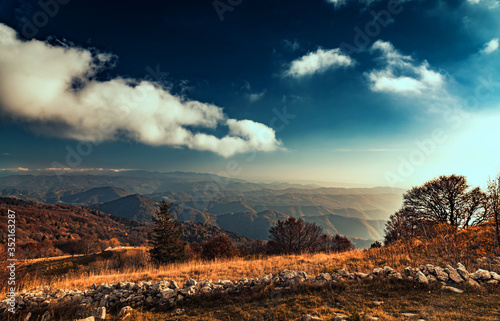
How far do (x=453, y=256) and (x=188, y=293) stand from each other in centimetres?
1281

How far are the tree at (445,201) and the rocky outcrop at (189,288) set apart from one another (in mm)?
19014

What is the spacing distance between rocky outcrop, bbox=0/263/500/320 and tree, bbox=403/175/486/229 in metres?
19.0

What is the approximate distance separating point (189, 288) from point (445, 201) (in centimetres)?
3124

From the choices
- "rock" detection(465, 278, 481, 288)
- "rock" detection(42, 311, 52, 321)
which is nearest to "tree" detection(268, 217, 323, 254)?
"rock" detection(465, 278, 481, 288)

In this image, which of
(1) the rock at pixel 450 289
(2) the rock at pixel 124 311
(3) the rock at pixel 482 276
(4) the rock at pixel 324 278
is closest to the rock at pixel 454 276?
(3) the rock at pixel 482 276

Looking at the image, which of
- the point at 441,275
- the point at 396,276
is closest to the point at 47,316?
the point at 396,276

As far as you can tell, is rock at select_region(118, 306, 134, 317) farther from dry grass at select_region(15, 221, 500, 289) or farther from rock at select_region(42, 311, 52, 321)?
dry grass at select_region(15, 221, 500, 289)

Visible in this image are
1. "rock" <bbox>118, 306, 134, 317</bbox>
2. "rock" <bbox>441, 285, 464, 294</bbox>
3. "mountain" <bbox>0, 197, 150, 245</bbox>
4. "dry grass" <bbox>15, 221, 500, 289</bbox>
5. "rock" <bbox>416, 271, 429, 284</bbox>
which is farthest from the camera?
"mountain" <bbox>0, 197, 150, 245</bbox>

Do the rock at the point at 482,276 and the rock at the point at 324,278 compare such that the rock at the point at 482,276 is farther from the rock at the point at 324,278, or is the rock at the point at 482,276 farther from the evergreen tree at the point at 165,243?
the evergreen tree at the point at 165,243

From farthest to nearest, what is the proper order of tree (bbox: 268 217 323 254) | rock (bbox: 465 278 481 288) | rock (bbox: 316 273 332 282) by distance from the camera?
tree (bbox: 268 217 323 254)
rock (bbox: 316 273 332 282)
rock (bbox: 465 278 481 288)

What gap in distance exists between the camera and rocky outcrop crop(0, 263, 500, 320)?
25.3ft

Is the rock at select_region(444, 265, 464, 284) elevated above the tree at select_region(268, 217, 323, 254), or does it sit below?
above

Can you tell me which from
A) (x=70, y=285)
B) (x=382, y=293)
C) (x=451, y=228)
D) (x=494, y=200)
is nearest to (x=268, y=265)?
(x=382, y=293)

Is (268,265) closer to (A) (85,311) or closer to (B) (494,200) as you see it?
(A) (85,311)
